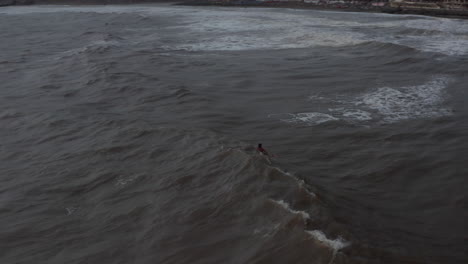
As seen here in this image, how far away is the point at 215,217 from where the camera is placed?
9.76 metres

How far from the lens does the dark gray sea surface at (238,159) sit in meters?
8.94

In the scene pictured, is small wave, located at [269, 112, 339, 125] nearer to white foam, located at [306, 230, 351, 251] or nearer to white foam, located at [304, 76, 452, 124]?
white foam, located at [304, 76, 452, 124]

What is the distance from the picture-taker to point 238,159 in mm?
12289

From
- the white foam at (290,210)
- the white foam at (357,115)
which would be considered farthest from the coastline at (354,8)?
the white foam at (290,210)

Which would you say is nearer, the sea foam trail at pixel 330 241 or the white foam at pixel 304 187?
the sea foam trail at pixel 330 241

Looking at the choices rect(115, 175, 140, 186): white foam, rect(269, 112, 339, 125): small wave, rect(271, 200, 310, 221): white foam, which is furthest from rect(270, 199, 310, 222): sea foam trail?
rect(269, 112, 339, 125): small wave

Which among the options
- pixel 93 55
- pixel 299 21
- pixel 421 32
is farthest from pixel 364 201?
pixel 299 21

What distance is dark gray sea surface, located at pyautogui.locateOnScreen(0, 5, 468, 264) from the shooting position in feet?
29.3

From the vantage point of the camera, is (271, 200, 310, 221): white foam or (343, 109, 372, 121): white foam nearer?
(271, 200, 310, 221): white foam

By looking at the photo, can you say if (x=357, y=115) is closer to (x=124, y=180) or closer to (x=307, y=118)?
(x=307, y=118)

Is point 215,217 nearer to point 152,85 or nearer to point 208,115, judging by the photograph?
point 208,115

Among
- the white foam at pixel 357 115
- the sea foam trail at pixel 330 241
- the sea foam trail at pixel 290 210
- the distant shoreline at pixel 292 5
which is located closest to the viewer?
the sea foam trail at pixel 330 241

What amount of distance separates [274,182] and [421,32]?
2722 cm

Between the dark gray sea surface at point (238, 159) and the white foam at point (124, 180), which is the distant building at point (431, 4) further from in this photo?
the white foam at point (124, 180)
